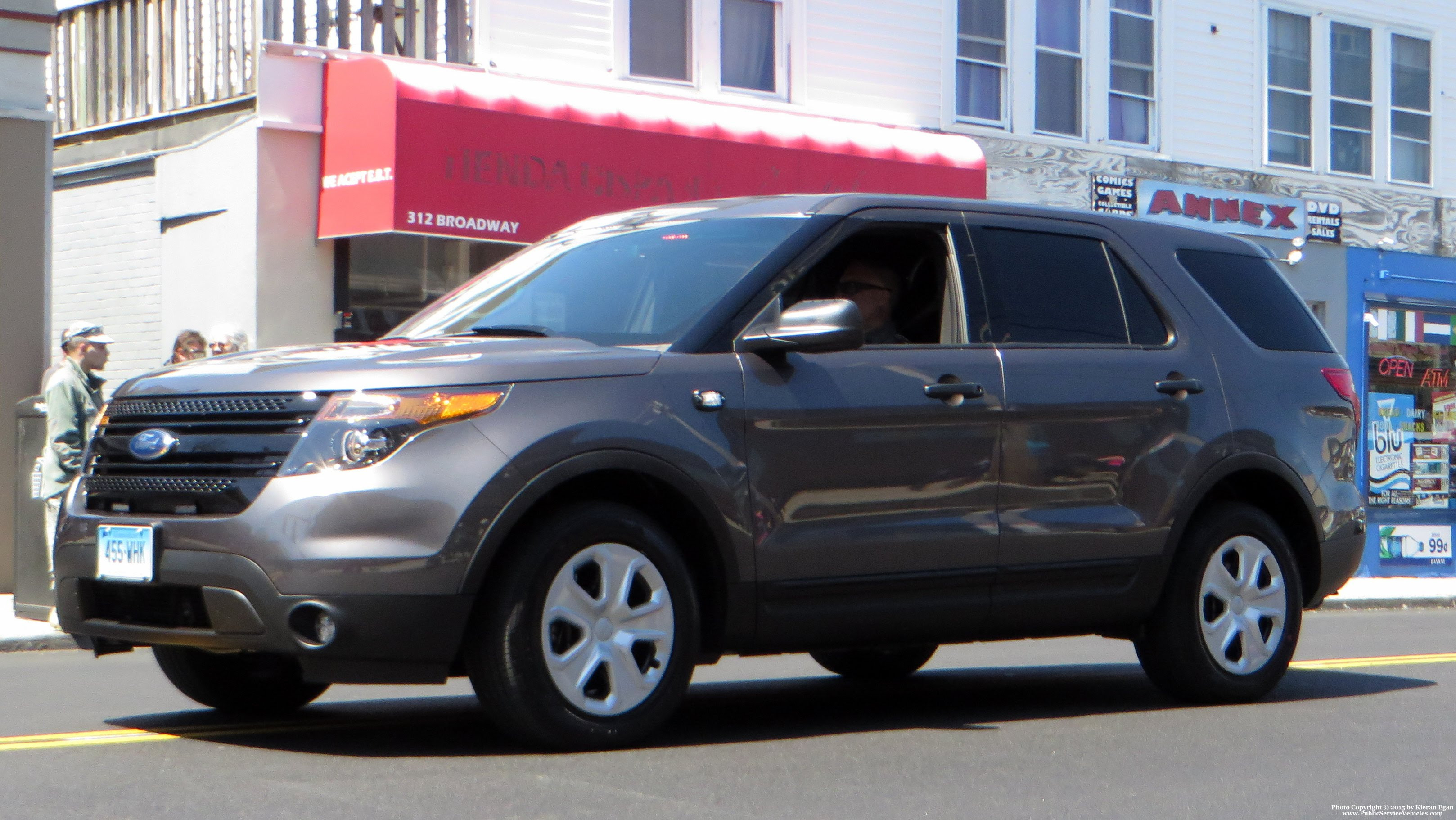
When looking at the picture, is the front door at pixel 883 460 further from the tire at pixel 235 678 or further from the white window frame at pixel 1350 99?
the white window frame at pixel 1350 99

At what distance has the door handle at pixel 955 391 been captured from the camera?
6711 mm

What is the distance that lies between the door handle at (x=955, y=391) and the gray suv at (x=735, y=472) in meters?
0.02

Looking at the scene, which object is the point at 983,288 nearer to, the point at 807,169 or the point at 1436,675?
the point at 1436,675

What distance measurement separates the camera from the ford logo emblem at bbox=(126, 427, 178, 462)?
5.92 metres

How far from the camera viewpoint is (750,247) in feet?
21.8

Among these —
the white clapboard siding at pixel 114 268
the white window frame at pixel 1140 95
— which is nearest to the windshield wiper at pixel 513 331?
the white clapboard siding at pixel 114 268

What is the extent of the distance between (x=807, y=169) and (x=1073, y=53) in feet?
16.9

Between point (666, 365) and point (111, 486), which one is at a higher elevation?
point (666, 365)

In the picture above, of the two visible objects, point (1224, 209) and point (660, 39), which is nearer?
point (660, 39)

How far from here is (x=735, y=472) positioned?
20.3 feet

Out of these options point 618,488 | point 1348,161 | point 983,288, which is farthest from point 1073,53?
point 618,488

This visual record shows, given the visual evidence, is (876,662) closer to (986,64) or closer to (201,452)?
(201,452)

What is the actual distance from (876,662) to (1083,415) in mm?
1862

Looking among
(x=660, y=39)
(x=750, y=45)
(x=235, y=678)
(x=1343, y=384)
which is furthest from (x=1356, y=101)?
(x=235, y=678)
